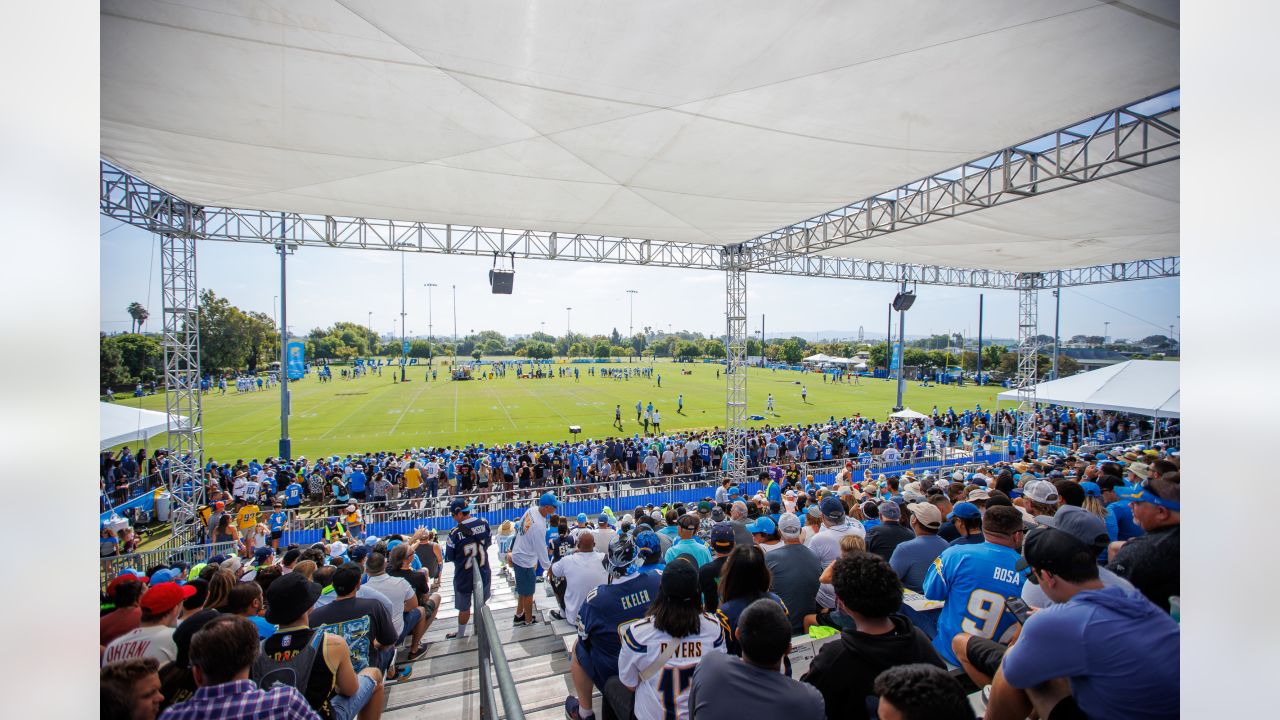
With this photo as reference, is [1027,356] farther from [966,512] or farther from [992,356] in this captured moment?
[992,356]

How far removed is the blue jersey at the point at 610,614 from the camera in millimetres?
2986

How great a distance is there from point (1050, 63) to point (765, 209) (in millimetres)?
5808

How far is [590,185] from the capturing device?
31.1 feet

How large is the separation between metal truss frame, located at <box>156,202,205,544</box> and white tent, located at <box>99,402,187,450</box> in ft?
1.40

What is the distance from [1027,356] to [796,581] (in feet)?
70.9

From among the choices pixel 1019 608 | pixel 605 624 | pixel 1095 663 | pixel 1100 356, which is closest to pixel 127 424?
pixel 605 624

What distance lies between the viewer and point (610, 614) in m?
3.03

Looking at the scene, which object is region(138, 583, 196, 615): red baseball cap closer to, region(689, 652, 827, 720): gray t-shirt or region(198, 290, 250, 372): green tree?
region(689, 652, 827, 720): gray t-shirt

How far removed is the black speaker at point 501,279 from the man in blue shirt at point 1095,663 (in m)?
13.9

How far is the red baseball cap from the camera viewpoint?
3.06 metres

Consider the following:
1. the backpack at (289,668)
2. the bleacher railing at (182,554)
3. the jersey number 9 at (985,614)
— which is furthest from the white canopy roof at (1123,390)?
the bleacher railing at (182,554)

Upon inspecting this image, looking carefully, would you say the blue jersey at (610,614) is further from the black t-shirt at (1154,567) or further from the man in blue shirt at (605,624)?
the black t-shirt at (1154,567)

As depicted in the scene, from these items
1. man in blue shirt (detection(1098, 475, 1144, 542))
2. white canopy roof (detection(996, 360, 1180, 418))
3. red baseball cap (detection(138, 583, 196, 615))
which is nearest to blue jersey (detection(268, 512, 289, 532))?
red baseball cap (detection(138, 583, 196, 615))
